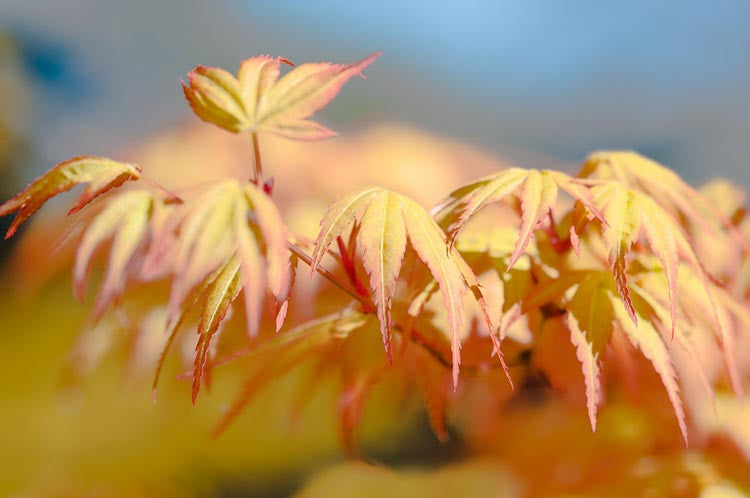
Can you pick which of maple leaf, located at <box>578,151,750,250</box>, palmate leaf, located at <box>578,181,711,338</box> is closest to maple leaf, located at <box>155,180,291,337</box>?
palmate leaf, located at <box>578,181,711,338</box>

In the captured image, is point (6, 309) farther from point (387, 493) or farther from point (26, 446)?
point (387, 493)

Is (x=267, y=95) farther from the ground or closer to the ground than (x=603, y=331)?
farther from the ground

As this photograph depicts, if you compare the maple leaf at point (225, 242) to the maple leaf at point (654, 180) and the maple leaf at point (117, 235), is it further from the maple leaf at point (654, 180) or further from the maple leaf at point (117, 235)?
the maple leaf at point (654, 180)

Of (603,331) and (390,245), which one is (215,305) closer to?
(390,245)

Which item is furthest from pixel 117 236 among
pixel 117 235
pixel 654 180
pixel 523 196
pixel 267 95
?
pixel 654 180

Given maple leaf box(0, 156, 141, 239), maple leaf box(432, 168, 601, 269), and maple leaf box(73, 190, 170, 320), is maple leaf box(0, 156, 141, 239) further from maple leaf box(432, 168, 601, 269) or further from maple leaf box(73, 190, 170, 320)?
maple leaf box(432, 168, 601, 269)

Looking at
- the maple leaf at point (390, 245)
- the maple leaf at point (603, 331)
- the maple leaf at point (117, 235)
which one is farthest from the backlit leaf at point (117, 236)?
the maple leaf at point (603, 331)

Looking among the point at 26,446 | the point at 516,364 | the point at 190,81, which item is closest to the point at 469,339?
the point at 516,364
